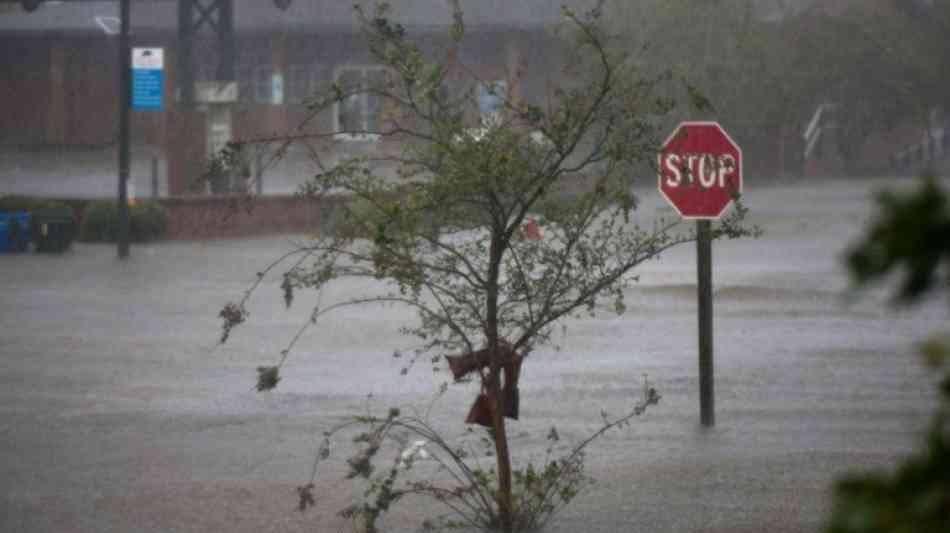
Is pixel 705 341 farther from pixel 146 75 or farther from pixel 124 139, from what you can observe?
pixel 146 75

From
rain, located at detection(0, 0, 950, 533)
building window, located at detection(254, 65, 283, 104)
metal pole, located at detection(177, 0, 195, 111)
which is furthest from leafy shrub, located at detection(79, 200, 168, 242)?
building window, located at detection(254, 65, 283, 104)

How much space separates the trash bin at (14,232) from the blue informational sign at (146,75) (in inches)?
149

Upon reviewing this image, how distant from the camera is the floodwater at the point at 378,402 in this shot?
912 cm

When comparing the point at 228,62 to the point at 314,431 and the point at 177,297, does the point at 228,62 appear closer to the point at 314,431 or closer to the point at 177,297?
the point at 177,297

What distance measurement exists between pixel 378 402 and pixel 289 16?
135 ft

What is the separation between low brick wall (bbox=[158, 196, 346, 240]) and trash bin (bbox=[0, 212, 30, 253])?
2.97 m

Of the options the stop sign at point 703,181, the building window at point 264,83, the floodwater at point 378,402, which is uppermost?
the building window at point 264,83

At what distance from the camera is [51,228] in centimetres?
2877

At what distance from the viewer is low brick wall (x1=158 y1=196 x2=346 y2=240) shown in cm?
3228

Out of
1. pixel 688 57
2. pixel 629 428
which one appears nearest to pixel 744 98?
pixel 688 57

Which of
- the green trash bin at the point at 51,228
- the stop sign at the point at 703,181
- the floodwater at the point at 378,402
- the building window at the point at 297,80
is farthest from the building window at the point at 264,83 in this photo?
the stop sign at the point at 703,181

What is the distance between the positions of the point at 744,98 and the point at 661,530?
133 feet

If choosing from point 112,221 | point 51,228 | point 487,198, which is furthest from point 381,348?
point 112,221

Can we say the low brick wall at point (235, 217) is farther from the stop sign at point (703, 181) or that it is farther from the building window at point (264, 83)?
the stop sign at point (703, 181)
